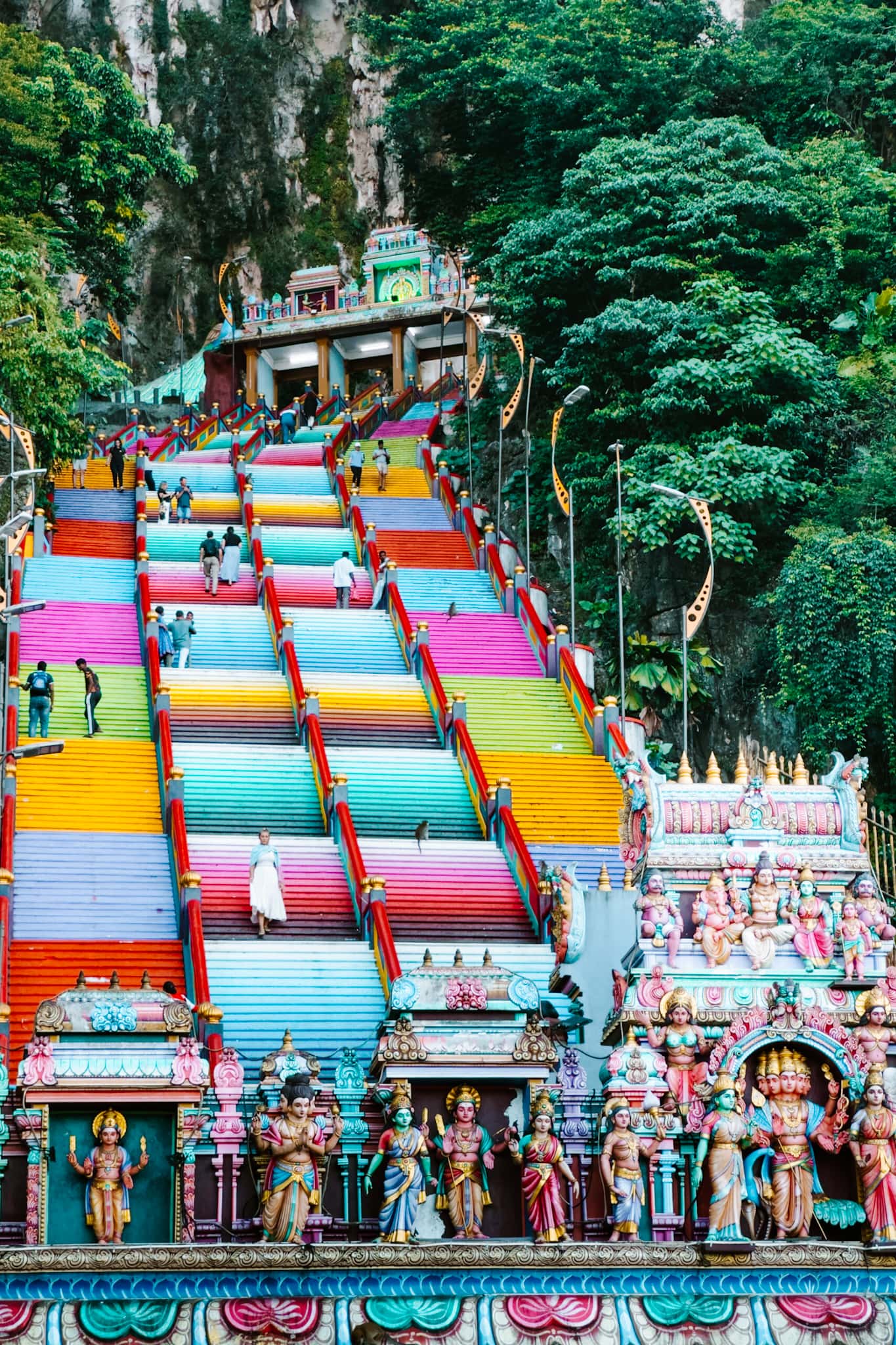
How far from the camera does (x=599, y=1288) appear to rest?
18.9 metres

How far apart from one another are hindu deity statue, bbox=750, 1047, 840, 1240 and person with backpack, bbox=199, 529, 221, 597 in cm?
2170

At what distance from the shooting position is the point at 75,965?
2584cm

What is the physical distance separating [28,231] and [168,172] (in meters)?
11.3

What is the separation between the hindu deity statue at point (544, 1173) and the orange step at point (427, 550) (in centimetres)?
2326

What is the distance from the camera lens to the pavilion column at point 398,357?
64.7 metres

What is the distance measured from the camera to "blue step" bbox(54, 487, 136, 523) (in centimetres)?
4603

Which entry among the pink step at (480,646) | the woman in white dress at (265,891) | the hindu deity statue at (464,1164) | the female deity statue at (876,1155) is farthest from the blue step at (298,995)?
the pink step at (480,646)

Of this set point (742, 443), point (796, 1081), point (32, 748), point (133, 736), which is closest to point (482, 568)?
point (742, 443)

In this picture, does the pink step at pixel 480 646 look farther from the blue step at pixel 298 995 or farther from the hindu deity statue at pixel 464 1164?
the hindu deity statue at pixel 464 1164

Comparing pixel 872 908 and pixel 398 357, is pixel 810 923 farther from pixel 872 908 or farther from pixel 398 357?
pixel 398 357

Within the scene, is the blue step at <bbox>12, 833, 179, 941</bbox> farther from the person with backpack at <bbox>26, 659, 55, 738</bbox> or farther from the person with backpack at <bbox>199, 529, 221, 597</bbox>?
the person with backpack at <bbox>199, 529, 221, 597</bbox>

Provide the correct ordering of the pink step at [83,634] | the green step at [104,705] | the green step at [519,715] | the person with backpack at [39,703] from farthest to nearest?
the pink step at [83,634], the green step at [519,715], the green step at [104,705], the person with backpack at [39,703]

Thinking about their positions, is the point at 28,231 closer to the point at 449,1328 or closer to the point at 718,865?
the point at 718,865

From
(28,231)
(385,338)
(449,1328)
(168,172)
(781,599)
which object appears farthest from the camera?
(385,338)
